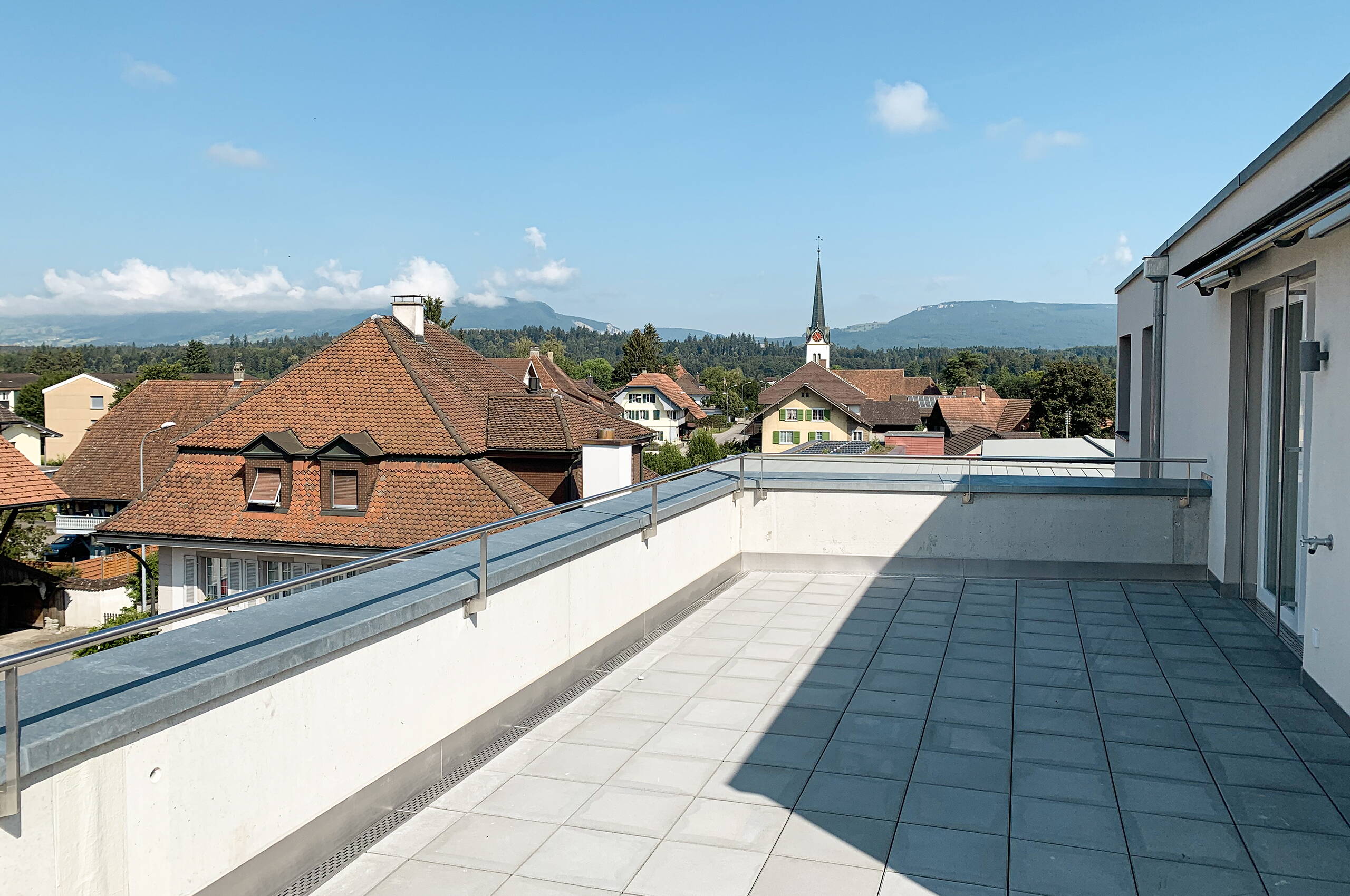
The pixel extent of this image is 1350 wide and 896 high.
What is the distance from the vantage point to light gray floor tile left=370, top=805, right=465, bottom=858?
10.9 feet

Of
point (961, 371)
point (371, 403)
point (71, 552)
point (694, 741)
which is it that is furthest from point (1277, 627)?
point (961, 371)

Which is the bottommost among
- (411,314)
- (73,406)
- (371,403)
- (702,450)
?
(702,450)

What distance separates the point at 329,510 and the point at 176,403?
1925 centimetres

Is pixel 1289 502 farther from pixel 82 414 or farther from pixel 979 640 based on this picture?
pixel 82 414

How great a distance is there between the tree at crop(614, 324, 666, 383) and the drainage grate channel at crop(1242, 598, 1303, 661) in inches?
4218

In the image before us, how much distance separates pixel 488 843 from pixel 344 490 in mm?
15532

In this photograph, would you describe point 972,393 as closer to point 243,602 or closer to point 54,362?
point 243,602

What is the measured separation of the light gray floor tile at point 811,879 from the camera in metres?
3.03

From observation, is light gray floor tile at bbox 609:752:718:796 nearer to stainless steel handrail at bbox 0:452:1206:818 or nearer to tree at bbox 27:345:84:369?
stainless steel handrail at bbox 0:452:1206:818

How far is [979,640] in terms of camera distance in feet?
20.4

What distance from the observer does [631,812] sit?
12.0 feet

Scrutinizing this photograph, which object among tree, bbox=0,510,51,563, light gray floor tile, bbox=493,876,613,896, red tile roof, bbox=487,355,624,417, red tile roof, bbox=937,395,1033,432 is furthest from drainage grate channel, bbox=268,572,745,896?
red tile roof, bbox=937,395,1033,432

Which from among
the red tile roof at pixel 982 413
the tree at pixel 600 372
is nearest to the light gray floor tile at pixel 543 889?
the red tile roof at pixel 982 413

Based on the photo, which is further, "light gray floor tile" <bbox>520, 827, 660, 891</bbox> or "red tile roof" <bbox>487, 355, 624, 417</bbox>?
"red tile roof" <bbox>487, 355, 624, 417</bbox>
